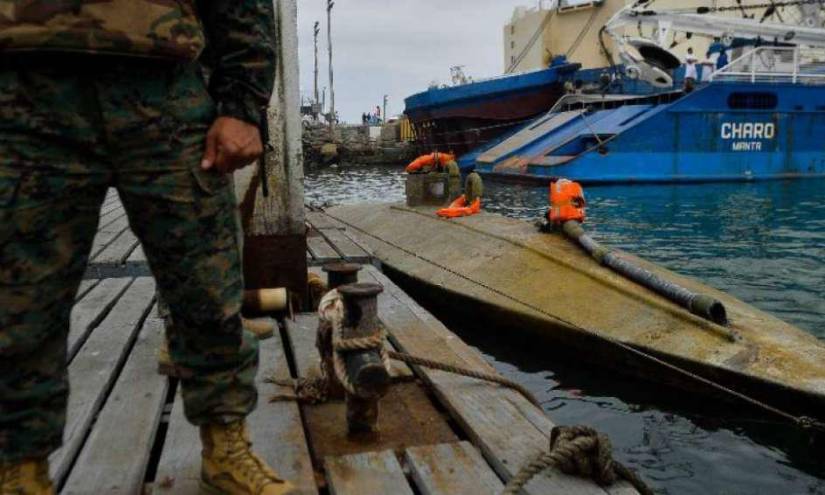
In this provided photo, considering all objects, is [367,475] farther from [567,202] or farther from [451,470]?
[567,202]

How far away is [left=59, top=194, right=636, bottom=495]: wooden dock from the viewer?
262 centimetres

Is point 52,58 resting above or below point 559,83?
below

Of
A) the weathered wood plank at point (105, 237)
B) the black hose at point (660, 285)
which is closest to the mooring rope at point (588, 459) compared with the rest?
the black hose at point (660, 285)

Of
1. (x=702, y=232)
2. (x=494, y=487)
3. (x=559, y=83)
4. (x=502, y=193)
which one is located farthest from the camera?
(x=559, y=83)

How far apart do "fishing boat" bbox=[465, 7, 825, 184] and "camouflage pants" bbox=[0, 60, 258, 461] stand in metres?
20.2

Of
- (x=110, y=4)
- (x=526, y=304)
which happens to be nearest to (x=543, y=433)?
(x=110, y=4)

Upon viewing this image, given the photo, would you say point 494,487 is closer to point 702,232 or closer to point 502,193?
point 702,232

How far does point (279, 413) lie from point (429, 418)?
0.66 metres

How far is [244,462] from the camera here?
2369 mm

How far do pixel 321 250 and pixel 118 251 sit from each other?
1.92 m

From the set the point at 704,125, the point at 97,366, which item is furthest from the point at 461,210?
the point at 704,125

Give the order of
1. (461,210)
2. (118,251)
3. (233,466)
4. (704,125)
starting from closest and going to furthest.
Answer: (233,466), (118,251), (461,210), (704,125)

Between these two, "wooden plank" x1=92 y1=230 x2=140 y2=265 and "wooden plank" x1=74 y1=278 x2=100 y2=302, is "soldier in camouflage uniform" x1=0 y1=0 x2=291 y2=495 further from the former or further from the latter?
"wooden plank" x1=92 y1=230 x2=140 y2=265

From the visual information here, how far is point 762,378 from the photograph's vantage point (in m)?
4.68
